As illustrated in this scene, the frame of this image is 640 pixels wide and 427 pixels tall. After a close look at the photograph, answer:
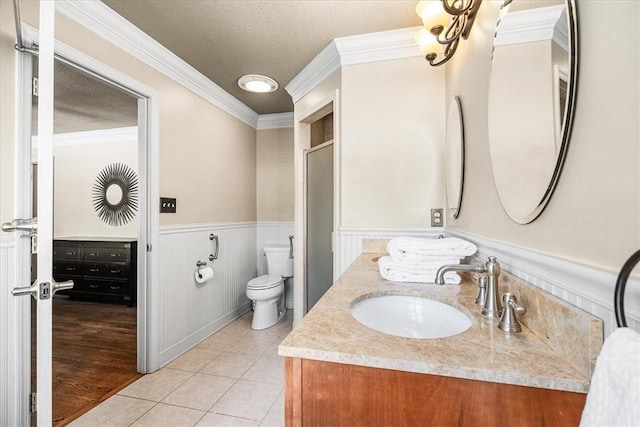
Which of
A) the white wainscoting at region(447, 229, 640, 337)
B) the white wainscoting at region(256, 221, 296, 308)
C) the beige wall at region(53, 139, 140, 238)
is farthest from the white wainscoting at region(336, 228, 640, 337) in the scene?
the beige wall at region(53, 139, 140, 238)

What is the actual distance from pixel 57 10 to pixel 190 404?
7.45 ft

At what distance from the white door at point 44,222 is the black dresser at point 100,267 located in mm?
2902

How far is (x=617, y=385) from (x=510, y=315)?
16.4 inches

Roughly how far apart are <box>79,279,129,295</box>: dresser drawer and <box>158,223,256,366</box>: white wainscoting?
1425 mm

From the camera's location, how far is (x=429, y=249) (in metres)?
1.19

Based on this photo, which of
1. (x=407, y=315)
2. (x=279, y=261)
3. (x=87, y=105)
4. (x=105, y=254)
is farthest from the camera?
(x=105, y=254)

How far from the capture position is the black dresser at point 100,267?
11.0 ft

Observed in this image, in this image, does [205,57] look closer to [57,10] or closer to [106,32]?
[106,32]

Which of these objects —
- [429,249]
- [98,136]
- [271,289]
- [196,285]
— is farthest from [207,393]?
[98,136]

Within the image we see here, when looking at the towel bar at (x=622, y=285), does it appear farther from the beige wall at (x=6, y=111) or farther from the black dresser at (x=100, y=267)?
the black dresser at (x=100, y=267)

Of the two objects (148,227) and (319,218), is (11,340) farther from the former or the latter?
(319,218)

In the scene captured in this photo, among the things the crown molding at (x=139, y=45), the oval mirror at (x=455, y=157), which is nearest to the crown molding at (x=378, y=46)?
the oval mirror at (x=455, y=157)

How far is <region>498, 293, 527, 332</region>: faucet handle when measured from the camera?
709mm

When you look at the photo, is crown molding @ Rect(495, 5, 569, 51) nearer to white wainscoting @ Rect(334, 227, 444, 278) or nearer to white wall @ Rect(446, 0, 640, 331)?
white wall @ Rect(446, 0, 640, 331)
